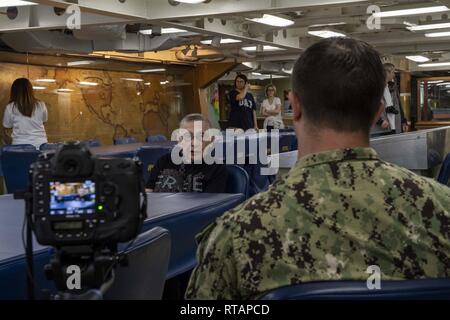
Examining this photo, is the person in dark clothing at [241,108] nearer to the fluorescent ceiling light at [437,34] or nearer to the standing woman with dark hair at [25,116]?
the standing woman with dark hair at [25,116]

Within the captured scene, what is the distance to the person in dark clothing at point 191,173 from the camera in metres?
3.19

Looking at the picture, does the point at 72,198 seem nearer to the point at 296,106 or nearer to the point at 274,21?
the point at 296,106

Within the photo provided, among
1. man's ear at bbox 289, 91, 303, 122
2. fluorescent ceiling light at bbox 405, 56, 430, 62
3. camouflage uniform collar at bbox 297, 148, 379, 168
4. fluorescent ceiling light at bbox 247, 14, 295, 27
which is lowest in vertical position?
camouflage uniform collar at bbox 297, 148, 379, 168

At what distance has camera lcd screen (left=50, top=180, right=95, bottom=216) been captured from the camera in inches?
43.4

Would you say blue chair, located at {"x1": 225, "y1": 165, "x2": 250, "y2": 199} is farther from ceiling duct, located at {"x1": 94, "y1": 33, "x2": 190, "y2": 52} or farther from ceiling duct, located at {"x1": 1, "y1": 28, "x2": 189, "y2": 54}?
ceiling duct, located at {"x1": 94, "y1": 33, "x2": 190, "y2": 52}

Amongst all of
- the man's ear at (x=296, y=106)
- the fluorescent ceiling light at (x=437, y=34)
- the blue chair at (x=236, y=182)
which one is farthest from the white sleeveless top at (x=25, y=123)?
the fluorescent ceiling light at (x=437, y=34)

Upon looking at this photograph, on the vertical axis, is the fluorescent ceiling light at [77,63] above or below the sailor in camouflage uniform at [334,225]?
above

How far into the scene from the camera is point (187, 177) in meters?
3.31

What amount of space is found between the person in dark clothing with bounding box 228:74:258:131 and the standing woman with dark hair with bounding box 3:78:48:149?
2.96m

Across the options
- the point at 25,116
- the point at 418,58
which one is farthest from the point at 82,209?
the point at 418,58

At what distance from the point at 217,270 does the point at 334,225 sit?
24 centimetres

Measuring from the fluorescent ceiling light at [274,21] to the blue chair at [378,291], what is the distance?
22.4 ft

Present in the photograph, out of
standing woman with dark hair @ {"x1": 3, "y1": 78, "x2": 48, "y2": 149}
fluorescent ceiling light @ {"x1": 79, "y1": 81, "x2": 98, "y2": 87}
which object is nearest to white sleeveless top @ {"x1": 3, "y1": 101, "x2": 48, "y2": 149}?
standing woman with dark hair @ {"x1": 3, "y1": 78, "x2": 48, "y2": 149}
